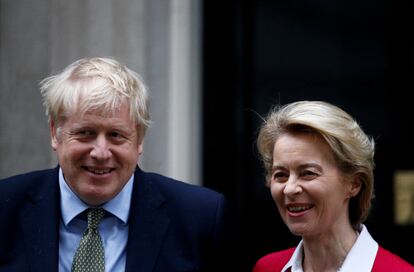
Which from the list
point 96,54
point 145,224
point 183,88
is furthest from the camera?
point 183,88

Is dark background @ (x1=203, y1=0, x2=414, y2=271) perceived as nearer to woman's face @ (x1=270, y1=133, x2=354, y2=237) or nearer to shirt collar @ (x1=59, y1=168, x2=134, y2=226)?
shirt collar @ (x1=59, y1=168, x2=134, y2=226)

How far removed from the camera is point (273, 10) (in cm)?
547

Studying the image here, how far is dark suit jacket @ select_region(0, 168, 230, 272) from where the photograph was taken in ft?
11.8

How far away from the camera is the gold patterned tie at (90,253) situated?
352cm

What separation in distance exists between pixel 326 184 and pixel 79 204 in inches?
35.7

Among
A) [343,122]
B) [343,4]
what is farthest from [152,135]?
[343,122]

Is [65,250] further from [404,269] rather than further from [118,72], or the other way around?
[404,269]

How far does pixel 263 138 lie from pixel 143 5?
1.79m

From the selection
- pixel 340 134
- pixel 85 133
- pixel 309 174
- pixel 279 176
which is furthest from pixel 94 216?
pixel 340 134

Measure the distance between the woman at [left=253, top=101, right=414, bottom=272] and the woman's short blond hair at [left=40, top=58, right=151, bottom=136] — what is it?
0.50 m

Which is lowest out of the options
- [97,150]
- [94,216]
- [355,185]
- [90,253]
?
[90,253]

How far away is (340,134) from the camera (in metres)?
3.35

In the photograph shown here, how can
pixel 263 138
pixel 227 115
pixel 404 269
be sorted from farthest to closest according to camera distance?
pixel 227 115
pixel 263 138
pixel 404 269

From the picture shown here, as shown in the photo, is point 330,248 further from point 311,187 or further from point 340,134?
point 340,134
